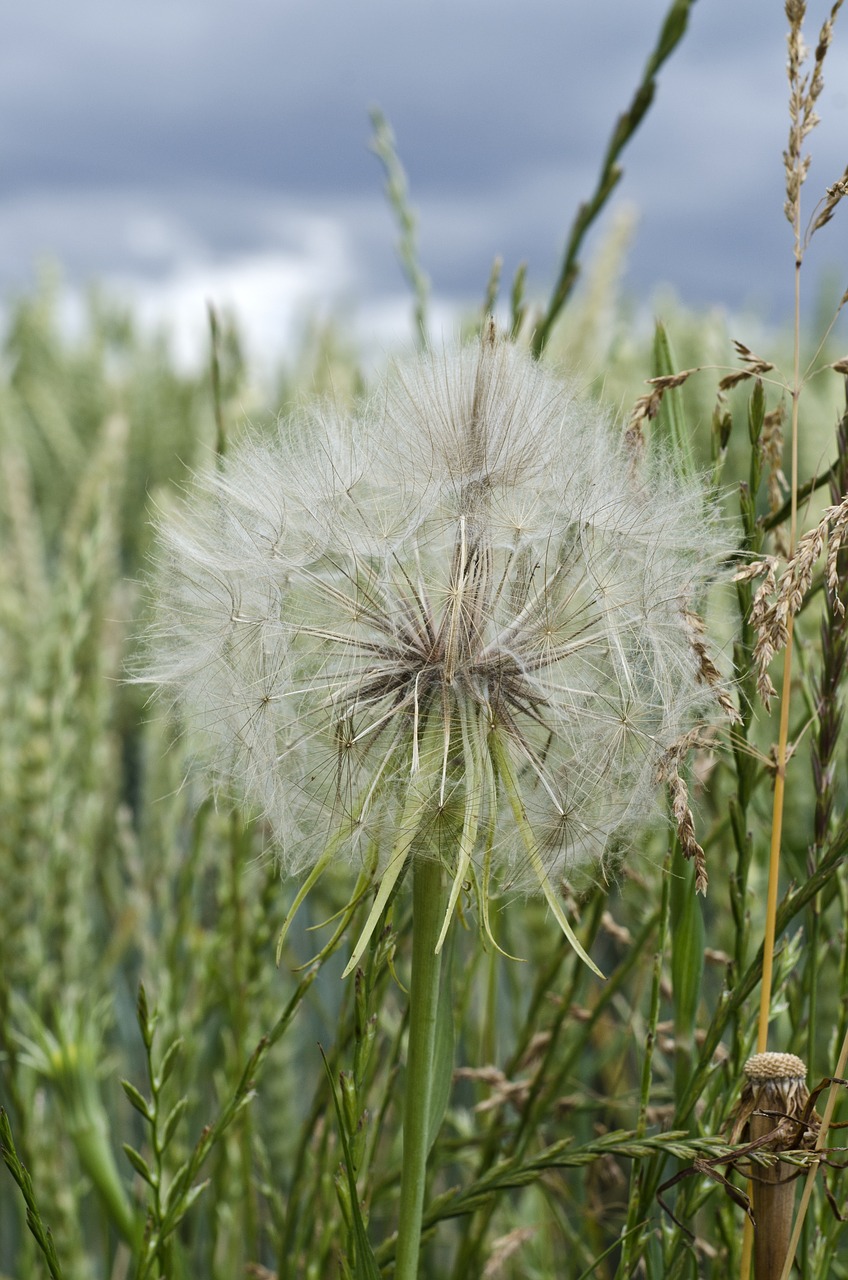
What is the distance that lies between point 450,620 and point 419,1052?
10.4 inches

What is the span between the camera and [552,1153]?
2.75 feet

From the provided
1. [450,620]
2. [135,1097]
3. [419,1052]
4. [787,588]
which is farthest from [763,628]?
[135,1097]

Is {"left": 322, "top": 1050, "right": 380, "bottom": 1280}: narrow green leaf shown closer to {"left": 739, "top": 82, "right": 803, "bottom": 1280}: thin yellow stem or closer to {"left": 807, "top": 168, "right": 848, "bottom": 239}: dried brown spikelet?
{"left": 739, "top": 82, "right": 803, "bottom": 1280}: thin yellow stem

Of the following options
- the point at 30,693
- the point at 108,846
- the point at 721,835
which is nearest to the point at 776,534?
the point at 721,835

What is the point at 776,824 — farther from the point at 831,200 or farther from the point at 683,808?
the point at 831,200

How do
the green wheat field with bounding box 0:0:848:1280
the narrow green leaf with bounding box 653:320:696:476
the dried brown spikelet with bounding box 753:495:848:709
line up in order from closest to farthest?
1. the dried brown spikelet with bounding box 753:495:848:709
2. the green wheat field with bounding box 0:0:848:1280
3. the narrow green leaf with bounding box 653:320:696:476

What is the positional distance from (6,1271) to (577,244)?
1.67 metres

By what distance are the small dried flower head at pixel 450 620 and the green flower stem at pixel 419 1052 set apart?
0.03 metres

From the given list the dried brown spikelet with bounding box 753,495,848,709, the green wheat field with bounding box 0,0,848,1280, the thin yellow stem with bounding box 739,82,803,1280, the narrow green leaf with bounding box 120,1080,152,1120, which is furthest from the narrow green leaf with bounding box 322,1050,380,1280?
the dried brown spikelet with bounding box 753,495,848,709

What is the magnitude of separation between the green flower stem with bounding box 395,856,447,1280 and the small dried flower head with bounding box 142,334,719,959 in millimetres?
32

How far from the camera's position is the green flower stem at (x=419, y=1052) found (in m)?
0.72

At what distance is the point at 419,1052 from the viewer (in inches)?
28.5

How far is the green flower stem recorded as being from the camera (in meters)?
0.72

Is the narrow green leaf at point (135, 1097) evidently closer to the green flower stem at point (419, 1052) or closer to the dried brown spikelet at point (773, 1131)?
the green flower stem at point (419, 1052)
